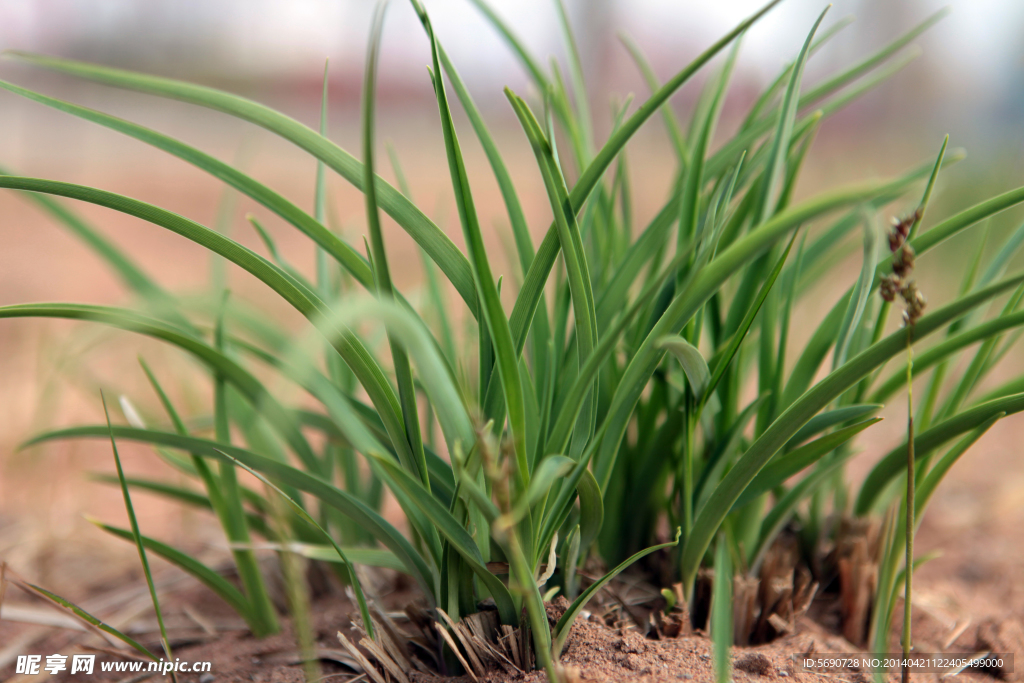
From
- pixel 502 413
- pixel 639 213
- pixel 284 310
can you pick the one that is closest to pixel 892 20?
pixel 639 213

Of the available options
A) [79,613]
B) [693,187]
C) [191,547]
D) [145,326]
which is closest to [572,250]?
[693,187]

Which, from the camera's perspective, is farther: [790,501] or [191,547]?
A: [191,547]

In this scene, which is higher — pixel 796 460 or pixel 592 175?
pixel 592 175

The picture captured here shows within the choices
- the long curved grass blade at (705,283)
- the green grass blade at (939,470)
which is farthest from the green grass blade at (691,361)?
the green grass blade at (939,470)

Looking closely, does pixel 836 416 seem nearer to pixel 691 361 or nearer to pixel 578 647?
pixel 691 361

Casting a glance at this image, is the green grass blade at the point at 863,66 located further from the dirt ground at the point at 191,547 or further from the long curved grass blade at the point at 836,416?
the dirt ground at the point at 191,547

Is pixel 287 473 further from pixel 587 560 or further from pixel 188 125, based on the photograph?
pixel 188 125
